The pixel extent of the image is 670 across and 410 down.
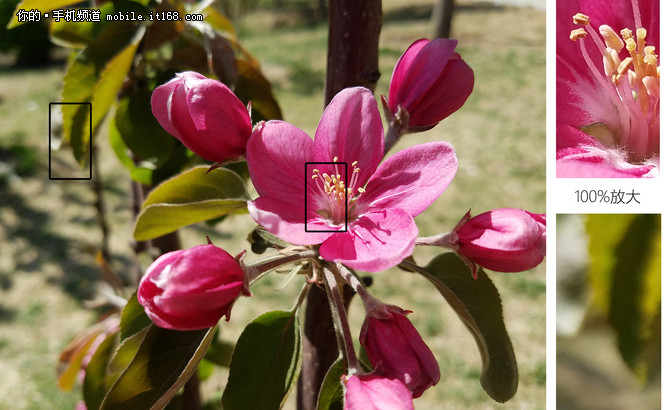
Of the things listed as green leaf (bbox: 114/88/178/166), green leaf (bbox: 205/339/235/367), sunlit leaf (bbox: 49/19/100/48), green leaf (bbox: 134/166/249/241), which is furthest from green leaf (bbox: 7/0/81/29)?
green leaf (bbox: 205/339/235/367)

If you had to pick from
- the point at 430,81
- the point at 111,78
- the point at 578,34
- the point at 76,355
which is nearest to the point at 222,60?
the point at 111,78

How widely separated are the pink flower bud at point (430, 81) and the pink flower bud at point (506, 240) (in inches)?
5.0

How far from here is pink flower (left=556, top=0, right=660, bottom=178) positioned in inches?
25.8

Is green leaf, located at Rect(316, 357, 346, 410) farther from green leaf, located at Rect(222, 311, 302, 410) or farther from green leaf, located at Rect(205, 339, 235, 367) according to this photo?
green leaf, located at Rect(205, 339, 235, 367)

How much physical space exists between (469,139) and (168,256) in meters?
4.15

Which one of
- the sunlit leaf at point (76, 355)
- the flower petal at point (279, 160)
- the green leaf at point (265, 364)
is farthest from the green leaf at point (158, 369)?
the sunlit leaf at point (76, 355)

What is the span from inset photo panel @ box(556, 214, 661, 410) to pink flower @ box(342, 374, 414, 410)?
0.23 m

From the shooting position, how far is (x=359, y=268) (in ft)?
1.71

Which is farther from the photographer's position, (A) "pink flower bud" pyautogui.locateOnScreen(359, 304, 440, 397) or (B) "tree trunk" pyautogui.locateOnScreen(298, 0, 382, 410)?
(B) "tree trunk" pyautogui.locateOnScreen(298, 0, 382, 410)

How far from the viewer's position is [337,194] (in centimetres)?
65

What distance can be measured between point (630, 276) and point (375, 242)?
291 millimetres

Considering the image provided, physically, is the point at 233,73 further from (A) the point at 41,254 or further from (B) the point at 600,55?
(A) the point at 41,254

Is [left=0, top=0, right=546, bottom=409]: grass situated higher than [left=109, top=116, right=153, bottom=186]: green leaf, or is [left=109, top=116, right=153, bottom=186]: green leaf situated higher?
[left=109, top=116, right=153, bottom=186]: green leaf

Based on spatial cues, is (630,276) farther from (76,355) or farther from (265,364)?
(76,355)
